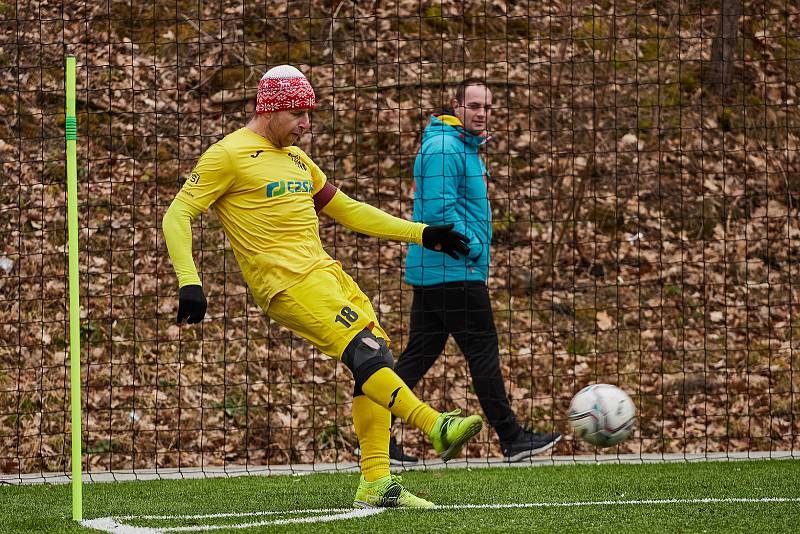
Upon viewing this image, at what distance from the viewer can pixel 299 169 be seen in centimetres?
562

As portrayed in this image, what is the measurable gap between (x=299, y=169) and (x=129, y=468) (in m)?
3.52

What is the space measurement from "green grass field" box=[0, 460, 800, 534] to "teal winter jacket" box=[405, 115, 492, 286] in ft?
4.09

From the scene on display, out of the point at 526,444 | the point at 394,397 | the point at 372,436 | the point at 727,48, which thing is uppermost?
the point at 727,48

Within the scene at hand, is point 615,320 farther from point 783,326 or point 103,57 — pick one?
point 103,57

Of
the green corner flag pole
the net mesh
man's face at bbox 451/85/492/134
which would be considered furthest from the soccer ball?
the net mesh

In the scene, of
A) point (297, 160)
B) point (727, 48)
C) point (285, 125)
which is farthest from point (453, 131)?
point (727, 48)

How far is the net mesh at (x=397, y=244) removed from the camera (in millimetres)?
8914

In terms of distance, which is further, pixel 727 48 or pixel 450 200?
pixel 727 48

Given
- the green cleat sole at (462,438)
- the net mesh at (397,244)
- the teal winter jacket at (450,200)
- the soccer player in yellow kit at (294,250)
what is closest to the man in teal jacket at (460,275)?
the teal winter jacket at (450,200)

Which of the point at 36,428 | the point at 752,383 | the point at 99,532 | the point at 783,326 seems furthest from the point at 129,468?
the point at 783,326

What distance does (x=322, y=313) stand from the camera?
17.4 ft

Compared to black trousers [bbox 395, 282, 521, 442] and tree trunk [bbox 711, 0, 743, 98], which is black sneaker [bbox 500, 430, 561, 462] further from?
tree trunk [bbox 711, 0, 743, 98]

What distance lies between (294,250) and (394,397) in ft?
2.74

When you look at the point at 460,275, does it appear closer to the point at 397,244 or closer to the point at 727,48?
the point at 397,244
